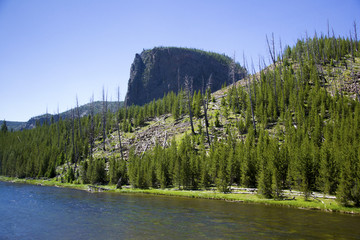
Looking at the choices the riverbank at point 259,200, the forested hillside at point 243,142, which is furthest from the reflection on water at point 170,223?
the forested hillside at point 243,142

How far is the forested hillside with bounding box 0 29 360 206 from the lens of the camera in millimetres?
42312

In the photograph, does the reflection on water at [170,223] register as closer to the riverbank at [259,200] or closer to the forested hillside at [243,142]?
the riverbank at [259,200]

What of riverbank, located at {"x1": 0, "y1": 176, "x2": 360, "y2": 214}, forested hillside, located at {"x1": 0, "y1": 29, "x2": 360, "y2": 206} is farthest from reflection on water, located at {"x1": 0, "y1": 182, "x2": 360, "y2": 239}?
forested hillside, located at {"x1": 0, "y1": 29, "x2": 360, "y2": 206}

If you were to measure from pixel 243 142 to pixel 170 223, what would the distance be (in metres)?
46.0

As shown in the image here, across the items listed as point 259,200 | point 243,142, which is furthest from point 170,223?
point 243,142

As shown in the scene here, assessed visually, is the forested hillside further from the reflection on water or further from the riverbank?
the reflection on water

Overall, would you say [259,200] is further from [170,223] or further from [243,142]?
[243,142]

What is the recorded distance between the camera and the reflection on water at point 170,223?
22.5 m

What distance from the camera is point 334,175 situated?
38.8 metres

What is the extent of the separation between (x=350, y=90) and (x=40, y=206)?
11029 cm

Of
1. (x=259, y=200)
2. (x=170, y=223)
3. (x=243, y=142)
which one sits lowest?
(x=259, y=200)

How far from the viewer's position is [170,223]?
26.9 metres

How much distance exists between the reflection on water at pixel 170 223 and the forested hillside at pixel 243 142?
10585 millimetres

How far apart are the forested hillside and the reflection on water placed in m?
10.6
